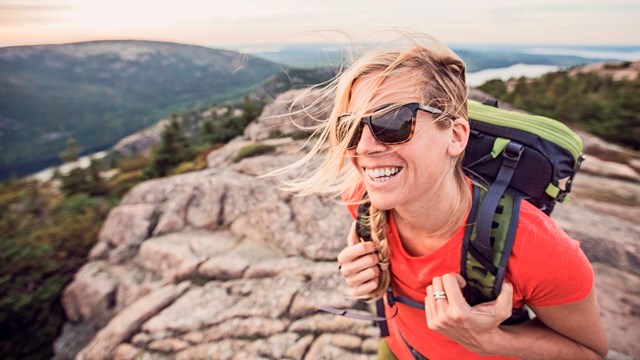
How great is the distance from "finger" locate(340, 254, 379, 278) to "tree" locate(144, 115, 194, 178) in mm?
16211

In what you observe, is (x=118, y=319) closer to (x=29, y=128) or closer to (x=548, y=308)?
(x=548, y=308)

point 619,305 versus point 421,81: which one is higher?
point 421,81

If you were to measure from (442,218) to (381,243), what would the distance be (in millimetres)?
433

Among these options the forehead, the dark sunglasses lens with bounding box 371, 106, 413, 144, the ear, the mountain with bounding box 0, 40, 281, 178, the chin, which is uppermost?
the forehead

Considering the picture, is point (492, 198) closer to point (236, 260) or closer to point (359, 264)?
point (359, 264)

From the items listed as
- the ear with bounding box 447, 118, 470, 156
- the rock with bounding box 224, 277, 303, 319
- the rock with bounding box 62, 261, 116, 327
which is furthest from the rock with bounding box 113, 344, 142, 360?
the ear with bounding box 447, 118, 470, 156

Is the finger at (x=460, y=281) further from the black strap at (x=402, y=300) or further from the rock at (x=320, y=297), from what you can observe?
the rock at (x=320, y=297)

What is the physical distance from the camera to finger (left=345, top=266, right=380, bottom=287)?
209 centimetres

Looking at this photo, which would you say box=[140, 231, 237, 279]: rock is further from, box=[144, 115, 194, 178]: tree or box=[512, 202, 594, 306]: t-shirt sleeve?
box=[144, 115, 194, 178]: tree

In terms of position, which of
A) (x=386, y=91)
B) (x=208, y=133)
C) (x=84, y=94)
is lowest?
(x=84, y=94)

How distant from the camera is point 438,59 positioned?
1.78 m

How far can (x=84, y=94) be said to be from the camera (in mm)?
162375

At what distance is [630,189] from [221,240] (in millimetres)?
9906

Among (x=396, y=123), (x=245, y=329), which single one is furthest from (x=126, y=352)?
(x=396, y=123)
